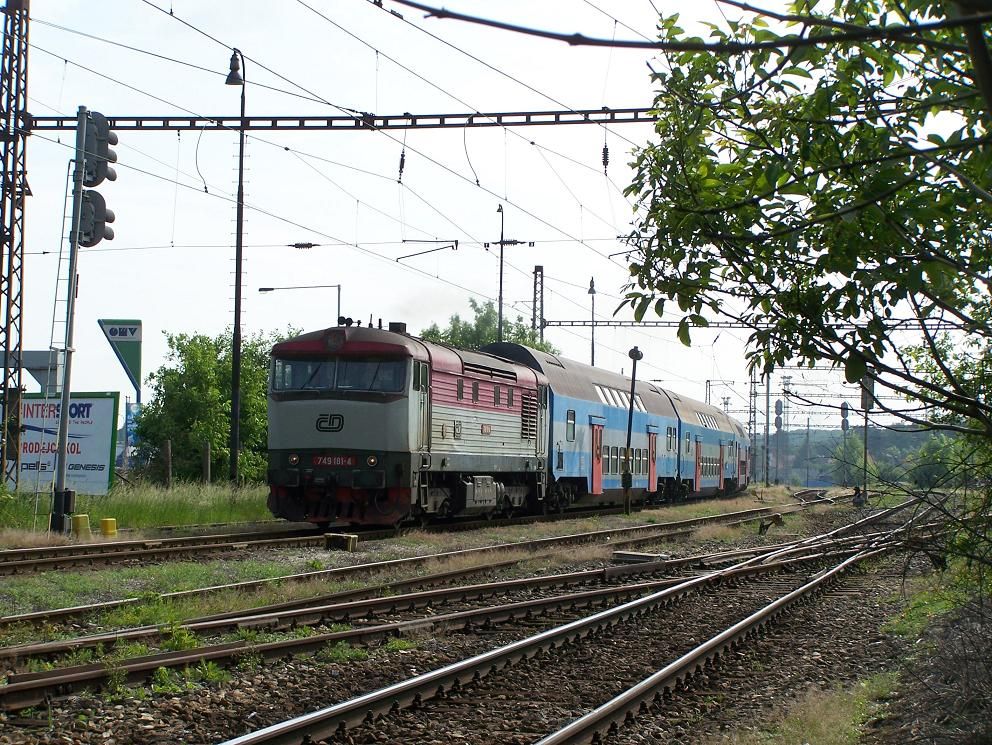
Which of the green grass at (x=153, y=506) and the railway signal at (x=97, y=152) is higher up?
the railway signal at (x=97, y=152)

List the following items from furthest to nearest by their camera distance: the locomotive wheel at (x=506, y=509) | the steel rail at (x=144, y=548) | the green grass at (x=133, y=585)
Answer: the locomotive wheel at (x=506, y=509)
the steel rail at (x=144, y=548)
the green grass at (x=133, y=585)

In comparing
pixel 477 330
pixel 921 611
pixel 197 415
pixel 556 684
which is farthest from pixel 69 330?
pixel 477 330

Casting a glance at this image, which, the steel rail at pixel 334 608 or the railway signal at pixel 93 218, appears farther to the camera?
the railway signal at pixel 93 218

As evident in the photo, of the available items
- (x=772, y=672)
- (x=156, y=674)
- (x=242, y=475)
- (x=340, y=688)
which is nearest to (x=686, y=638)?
(x=772, y=672)

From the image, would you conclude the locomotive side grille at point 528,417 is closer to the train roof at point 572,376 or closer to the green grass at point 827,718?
the train roof at point 572,376

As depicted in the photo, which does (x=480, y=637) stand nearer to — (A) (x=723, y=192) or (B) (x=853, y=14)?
(A) (x=723, y=192)

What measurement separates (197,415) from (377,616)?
3594 centimetres

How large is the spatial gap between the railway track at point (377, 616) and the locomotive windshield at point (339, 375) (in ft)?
19.1

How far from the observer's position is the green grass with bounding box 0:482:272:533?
1923 centimetres

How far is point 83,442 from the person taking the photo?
931 inches

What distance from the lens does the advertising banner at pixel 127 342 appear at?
23.5 m

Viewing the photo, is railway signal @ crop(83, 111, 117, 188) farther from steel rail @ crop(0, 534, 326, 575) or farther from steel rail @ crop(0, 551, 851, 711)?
steel rail @ crop(0, 551, 851, 711)

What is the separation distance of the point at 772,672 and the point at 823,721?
79.7 inches

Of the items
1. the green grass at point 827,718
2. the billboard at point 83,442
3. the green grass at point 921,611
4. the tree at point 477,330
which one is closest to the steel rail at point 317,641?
the green grass at point 827,718
